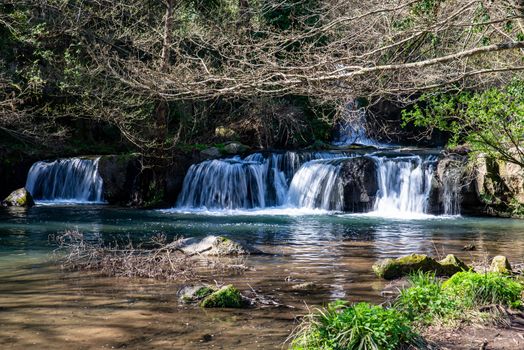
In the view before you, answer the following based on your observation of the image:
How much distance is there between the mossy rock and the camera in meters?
9.56

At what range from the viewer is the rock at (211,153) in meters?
25.9

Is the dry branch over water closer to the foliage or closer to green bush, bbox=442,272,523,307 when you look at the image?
the foliage

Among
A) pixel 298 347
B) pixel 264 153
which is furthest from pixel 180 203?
pixel 298 347

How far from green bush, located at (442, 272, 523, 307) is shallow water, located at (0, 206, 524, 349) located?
1805 mm

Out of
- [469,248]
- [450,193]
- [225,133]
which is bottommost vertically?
[469,248]

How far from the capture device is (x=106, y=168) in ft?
83.9

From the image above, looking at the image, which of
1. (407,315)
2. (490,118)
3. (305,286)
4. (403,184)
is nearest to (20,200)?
(403,184)

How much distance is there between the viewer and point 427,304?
6.38 meters

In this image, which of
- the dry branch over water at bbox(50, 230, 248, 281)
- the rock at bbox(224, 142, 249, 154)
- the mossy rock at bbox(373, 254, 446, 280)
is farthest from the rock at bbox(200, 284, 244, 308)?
the rock at bbox(224, 142, 249, 154)

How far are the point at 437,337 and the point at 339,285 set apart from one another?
142 inches

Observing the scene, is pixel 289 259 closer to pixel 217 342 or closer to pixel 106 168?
pixel 217 342

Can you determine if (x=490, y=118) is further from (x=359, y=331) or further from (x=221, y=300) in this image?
(x=359, y=331)

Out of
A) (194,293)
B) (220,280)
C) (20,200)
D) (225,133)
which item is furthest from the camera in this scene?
(225,133)

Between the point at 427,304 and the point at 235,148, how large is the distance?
21.0 m
